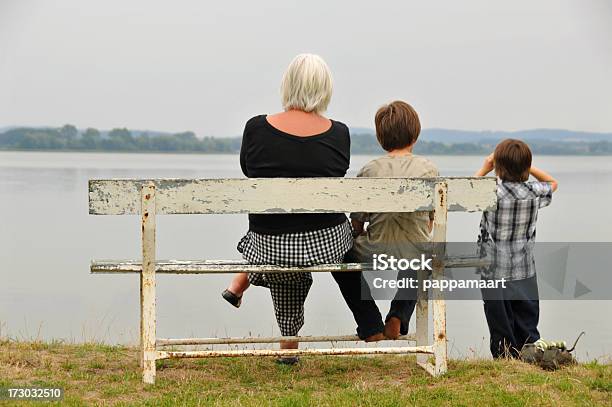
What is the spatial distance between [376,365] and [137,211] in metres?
1.79

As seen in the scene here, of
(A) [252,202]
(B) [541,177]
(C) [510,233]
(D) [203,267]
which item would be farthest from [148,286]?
(B) [541,177]

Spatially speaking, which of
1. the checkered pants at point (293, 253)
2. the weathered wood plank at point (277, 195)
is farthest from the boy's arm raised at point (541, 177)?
the checkered pants at point (293, 253)

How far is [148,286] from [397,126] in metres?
1.70

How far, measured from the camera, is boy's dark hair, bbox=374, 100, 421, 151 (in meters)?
5.71

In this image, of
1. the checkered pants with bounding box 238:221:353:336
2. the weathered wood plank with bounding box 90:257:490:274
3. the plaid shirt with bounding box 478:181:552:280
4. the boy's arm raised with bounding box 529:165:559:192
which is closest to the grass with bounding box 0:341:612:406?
the checkered pants with bounding box 238:221:353:336

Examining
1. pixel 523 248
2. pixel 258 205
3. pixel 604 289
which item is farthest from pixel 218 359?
pixel 604 289

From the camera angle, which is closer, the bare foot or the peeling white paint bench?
the peeling white paint bench

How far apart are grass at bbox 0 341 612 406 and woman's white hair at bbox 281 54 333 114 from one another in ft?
5.01

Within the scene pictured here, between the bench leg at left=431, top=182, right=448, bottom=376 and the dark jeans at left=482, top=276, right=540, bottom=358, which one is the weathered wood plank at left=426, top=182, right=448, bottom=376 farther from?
the dark jeans at left=482, top=276, right=540, bottom=358

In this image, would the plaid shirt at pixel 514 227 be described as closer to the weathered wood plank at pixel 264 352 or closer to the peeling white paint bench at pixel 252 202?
the peeling white paint bench at pixel 252 202

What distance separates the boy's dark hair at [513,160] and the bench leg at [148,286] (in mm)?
2390

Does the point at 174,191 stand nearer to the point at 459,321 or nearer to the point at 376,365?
the point at 376,365

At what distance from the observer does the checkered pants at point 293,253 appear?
5.40m

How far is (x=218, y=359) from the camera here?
6.00 metres
